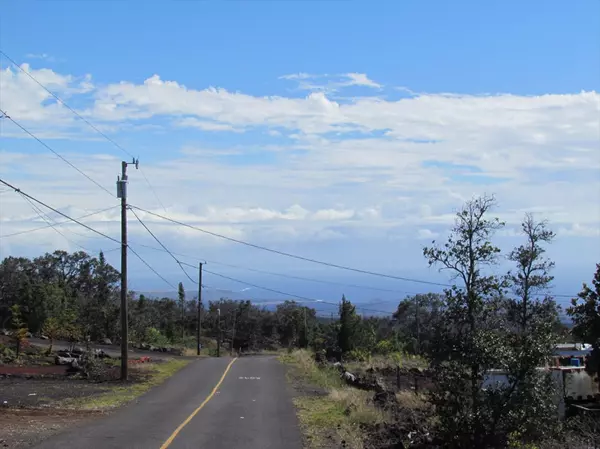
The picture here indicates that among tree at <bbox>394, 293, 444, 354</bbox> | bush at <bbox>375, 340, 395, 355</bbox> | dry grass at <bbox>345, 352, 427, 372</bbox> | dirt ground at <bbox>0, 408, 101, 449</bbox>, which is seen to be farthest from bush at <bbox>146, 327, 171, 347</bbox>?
dirt ground at <bbox>0, 408, 101, 449</bbox>

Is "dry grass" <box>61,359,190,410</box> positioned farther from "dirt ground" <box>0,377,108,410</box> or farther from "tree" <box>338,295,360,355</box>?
"tree" <box>338,295,360,355</box>

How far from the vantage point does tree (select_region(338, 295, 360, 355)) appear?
52500 mm

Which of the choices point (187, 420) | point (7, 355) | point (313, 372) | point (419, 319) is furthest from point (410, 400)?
point (7, 355)

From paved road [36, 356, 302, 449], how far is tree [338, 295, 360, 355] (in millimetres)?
24036

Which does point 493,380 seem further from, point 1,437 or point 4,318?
point 4,318

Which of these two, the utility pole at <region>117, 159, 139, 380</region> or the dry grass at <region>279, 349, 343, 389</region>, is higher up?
the utility pole at <region>117, 159, 139, 380</region>

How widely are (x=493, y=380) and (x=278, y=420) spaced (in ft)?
20.5

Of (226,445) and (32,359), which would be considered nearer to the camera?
(226,445)

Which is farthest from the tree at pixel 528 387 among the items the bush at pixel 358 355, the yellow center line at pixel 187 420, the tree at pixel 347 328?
the tree at pixel 347 328

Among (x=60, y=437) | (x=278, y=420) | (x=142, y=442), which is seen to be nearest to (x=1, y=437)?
(x=60, y=437)

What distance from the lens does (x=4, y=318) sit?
5841 centimetres

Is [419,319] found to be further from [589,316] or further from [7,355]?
[7,355]

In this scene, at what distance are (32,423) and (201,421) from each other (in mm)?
4011

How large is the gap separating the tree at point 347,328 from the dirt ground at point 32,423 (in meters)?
35.7
